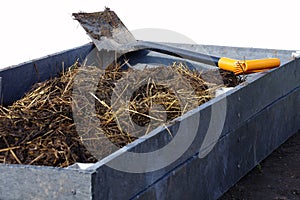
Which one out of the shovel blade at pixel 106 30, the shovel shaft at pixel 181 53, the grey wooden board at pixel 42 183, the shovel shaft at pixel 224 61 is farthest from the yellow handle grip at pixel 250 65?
the grey wooden board at pixel 42 183

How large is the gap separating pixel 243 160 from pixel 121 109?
79 centimetres

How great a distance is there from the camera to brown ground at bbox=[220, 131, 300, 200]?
11.8 ft

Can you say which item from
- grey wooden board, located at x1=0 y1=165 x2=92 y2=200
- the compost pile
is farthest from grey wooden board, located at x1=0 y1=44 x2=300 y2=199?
the compost pile

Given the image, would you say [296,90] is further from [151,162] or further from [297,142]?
[151,162]

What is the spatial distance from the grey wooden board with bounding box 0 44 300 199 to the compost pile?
7.0 inches

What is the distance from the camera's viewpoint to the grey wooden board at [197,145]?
2438 millimetres

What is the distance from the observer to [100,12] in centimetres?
473

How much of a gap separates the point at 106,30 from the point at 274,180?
5.02ft

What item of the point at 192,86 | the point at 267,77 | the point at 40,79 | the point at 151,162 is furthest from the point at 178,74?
the point at 151,162

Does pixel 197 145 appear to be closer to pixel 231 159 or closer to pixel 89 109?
pixel 231 159

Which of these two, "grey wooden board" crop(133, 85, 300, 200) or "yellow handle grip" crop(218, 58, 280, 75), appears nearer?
"grey wooden board" crop(133, 85, 300, 200)

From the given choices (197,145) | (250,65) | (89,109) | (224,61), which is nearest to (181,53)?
(224,61)

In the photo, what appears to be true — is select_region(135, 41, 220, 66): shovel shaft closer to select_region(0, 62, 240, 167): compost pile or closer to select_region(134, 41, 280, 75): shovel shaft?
select_region(134, 41, 280, 75): shovel shaft

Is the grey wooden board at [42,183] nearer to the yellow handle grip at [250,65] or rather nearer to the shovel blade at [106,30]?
the yellow handle grip at [250,65]
